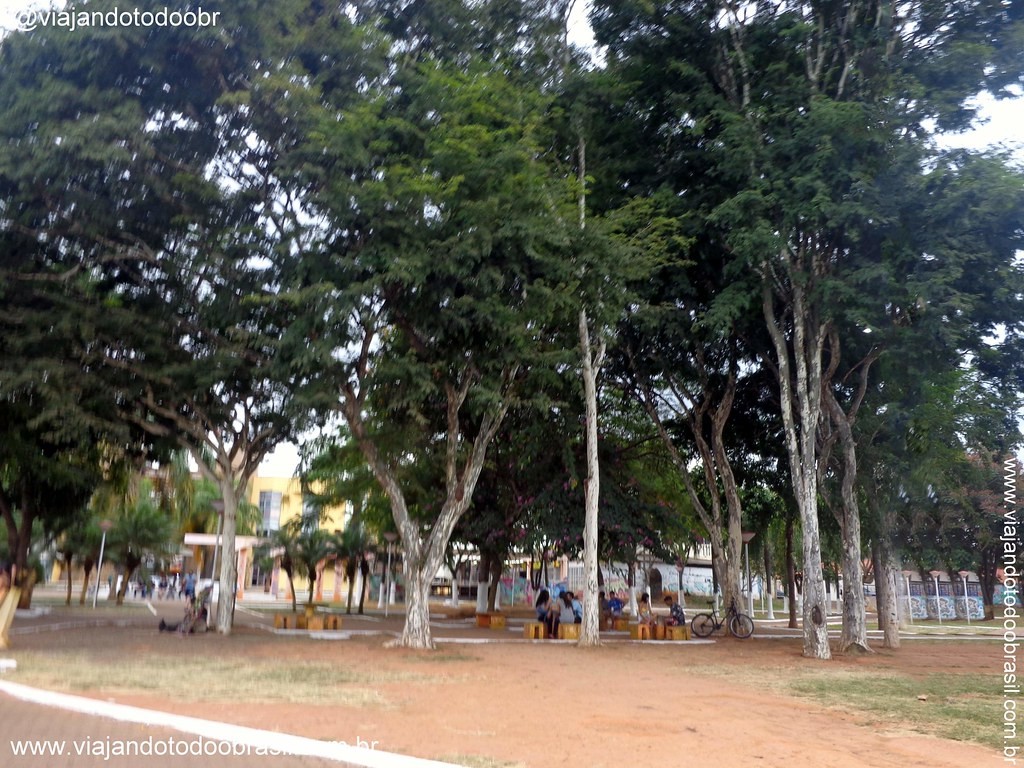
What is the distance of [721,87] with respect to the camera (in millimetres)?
19578

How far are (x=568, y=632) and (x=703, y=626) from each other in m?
5.64

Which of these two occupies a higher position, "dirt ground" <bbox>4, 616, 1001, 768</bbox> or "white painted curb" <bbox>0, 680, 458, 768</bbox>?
"white painted curb" <bbox>0, 680, 458, 768</bbox>

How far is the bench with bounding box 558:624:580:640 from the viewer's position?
70.3 feet

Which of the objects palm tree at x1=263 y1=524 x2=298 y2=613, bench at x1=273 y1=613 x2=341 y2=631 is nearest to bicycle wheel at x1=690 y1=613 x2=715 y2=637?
bench at x1=273 y1=613 x2=341 y2=631

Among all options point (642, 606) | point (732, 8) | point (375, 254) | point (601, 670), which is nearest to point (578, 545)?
point (642, 606)

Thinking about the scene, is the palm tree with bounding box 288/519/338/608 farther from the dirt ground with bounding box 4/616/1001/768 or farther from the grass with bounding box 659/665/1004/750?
the grass with bounding box 659/665/1004/750

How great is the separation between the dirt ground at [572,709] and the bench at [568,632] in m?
3.38

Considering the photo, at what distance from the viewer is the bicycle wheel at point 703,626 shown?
24.8m

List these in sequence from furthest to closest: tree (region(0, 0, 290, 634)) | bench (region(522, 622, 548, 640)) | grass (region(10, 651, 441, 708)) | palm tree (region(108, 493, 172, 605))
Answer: palm tree (region(108, 493, 172, 605))
bench (region(522, 622, 548, 640))
tree (region(0, 0, 290, 634))
grass (region(10, 651, 441, 708))

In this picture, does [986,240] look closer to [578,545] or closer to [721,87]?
[721,87]

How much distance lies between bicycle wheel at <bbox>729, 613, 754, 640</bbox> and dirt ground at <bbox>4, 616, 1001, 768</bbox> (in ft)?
19.1

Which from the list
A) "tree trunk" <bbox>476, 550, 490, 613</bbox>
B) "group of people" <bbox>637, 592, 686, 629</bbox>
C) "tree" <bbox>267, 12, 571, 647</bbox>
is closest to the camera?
"tree" <bbox>267, 12, 571, 647</bbox>

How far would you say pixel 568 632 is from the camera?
70.4 feet

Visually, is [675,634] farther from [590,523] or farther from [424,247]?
[424,247]
